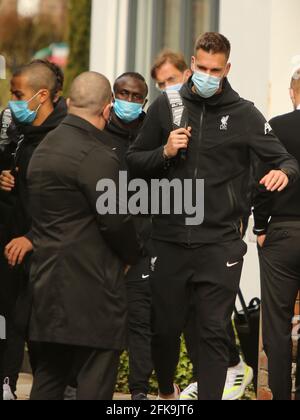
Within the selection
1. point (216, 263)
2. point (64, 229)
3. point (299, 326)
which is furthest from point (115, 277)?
point (299, 326)

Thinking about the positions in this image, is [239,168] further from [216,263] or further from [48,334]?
[48,334]

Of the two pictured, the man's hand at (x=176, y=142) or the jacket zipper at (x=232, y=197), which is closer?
the man's hand at (x=176, y=142)

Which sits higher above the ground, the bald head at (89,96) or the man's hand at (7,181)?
the bald head at (89,96)

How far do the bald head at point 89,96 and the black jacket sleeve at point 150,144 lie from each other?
868 mm

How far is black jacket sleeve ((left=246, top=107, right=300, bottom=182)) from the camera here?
24.3ft

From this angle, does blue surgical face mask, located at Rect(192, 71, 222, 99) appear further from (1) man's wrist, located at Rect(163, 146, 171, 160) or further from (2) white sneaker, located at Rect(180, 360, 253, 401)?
(2) white sneaker, located at Rect(180, 360, 253, 401)

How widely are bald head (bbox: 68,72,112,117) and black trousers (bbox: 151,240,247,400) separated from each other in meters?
1.19

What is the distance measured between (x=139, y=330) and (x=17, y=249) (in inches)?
48.0

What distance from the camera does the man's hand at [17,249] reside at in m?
7.87

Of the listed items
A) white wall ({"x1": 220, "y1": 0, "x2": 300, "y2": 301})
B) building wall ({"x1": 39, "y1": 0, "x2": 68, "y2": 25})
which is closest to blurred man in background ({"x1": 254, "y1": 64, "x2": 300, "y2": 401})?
white wall ({"x1": 220, "y1": 0, "x2": 300, "y2": 301})

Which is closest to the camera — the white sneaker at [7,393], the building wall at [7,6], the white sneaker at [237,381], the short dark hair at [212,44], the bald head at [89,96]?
the bald head at [89,96]

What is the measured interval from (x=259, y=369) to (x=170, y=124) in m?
2.16

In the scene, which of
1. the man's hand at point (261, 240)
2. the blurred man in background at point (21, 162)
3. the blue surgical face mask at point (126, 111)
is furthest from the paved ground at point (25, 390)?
→ the blue surgical face mask at point (126, 111)

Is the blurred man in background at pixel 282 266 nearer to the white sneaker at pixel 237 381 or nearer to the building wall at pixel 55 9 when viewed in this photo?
the white sneaker at pixel 237 381
